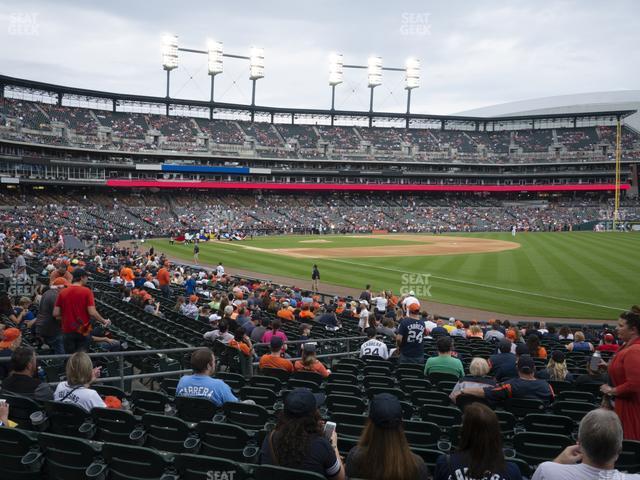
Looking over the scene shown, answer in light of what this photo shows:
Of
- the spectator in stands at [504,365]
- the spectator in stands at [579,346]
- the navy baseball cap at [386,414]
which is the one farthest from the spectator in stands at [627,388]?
the spectator in stands at [579,346]

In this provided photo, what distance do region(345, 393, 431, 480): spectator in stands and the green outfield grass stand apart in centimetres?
2293

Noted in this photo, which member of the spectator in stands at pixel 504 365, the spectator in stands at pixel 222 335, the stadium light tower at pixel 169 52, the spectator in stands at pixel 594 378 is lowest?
the spectator in stands at pixel 222 335

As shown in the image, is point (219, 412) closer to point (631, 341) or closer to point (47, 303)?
point (631, 341)

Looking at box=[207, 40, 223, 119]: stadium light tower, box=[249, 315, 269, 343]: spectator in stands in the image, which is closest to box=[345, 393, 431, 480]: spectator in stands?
box=[249, 315, 269, 343]: spectator in stands

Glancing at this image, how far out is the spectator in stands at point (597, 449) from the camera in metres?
3.41

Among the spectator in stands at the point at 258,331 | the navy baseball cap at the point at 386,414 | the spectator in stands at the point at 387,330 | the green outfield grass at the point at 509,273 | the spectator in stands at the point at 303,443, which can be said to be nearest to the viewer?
the navy baseball cap at the point at 386,414

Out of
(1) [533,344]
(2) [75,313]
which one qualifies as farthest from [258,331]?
(1) [533,344]

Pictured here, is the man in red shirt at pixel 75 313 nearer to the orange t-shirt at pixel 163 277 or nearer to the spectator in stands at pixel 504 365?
the spectator in stands at pixel 504 365

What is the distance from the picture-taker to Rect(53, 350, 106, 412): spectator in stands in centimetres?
574

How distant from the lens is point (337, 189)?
93500 millimetres

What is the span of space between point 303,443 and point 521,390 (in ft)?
13.6

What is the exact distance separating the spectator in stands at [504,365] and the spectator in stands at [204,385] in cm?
416

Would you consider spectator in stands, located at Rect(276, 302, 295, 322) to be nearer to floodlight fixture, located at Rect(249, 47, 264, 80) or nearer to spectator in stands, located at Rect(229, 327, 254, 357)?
spectator in stands, located at Rect(229, 327, 254, 357)

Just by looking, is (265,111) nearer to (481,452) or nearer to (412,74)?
(412,74)
